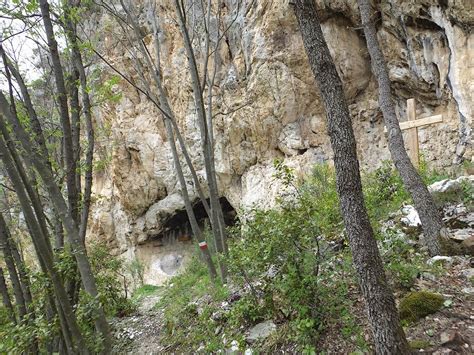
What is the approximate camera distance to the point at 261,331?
3.53m

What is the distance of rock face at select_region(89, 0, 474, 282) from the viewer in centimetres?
724

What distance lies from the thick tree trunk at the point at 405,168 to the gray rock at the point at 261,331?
224 cm

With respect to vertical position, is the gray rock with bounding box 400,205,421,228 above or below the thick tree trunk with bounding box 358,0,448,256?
below

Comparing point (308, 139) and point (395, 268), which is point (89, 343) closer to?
point (395, 268)

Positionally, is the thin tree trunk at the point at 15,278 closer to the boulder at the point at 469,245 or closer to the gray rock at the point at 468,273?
the gray rock at the point at 468,273

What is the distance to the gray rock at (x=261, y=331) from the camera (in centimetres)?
343

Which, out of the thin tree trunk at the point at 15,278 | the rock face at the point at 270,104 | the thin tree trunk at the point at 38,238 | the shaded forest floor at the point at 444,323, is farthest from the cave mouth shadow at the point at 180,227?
the shaded forest floor at the point at 444,323

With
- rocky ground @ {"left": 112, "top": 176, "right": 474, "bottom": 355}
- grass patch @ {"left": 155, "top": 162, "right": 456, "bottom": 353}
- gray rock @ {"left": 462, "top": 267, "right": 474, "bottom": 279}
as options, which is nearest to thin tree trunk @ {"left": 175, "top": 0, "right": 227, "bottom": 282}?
grass patch @ {"left": 155, "top": 162, "right": 456, "bottom": 353}

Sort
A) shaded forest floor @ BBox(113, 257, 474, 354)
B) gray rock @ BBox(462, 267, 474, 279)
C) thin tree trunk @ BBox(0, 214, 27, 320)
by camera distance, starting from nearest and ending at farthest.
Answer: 1. shaded forest floor @ BBox(113, 257, 474, 354)
2. gray rock @ BBox(462, 267, 474, 279)
3. thin tree trunk @ BBox(0, 214, 27, 320)

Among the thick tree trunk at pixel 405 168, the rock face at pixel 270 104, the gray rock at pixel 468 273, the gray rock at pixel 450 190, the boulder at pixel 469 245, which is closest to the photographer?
the gray rock at pixel 468 273

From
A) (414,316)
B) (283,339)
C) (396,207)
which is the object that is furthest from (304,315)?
(396,207)

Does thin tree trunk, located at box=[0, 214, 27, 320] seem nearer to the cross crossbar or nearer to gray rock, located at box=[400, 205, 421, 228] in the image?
gray rock, located at box=[400, 205, 421, 228]

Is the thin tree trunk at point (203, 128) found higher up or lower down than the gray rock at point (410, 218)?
higher up

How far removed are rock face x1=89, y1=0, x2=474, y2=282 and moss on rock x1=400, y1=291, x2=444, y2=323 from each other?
4.08 meters
